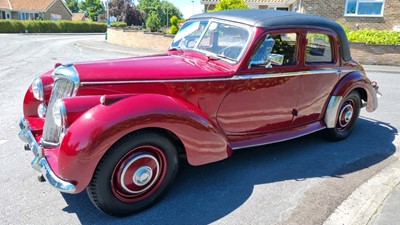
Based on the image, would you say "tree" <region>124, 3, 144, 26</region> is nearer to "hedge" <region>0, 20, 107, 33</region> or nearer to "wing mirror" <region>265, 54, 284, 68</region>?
"hedge" <region>0, 20, 107, 33</region>

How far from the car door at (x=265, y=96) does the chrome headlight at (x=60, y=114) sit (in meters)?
1.57

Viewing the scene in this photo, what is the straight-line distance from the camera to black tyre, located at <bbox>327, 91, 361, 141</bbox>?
467 centimetres

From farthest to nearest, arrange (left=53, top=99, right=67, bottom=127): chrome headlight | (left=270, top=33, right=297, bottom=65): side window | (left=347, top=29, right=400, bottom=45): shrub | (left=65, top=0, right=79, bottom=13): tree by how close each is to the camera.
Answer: (left=65, top=0, right=79, bottom=13): tree, (left=347, top=29, right=400, bottom=45): shrub, (left=270, top=33, right=297, bottom=65): side window, (left=53, top=99, right=67, bottom=127): chrome headlight

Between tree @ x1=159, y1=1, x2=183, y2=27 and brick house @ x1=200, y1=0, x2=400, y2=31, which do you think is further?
tree @ x1=159, y1=1, x2=183, y2=27

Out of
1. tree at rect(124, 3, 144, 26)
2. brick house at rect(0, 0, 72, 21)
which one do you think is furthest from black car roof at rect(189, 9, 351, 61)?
brick house at rect(0, 0, 72, 21)

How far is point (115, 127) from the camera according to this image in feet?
8.45

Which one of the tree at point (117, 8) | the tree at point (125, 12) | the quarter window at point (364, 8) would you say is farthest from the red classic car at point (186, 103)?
the tree at point (117, 8)

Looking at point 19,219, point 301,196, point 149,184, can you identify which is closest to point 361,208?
point 301,196

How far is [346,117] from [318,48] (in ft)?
4.01

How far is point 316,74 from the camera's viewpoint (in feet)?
13.6

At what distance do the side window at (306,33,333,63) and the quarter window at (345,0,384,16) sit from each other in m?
14.4

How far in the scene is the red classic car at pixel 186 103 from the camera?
263 centimetres

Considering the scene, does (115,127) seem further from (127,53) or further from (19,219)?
(127,53)

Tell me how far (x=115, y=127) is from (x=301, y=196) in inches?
79.4
